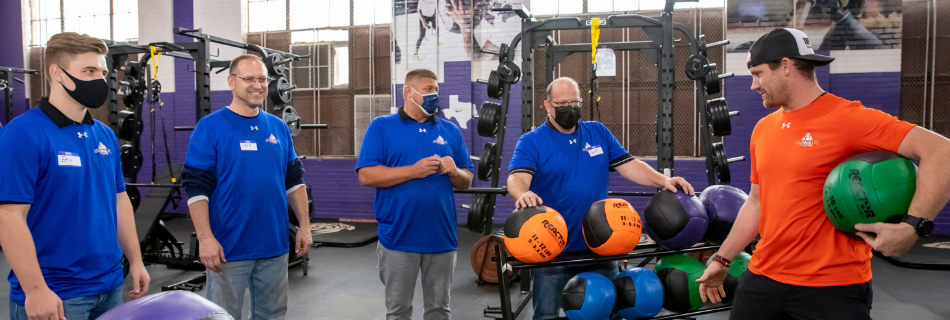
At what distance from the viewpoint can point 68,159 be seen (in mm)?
1625

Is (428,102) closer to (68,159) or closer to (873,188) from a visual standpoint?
(68,159)

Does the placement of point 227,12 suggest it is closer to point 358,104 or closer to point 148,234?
point 358,104

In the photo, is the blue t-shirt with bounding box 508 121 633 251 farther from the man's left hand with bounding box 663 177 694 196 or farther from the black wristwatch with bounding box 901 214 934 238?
the black wristwatch with bounding box 901 214 934 238

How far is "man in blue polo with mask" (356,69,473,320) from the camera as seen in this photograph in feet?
8.09

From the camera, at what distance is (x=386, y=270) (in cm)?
249

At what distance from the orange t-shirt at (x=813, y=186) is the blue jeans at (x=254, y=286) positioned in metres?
1.95

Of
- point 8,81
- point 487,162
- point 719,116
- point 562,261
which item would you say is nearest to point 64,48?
point 562,261

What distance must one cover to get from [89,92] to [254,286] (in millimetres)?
1051

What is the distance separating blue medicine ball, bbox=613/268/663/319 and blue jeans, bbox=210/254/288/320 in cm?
149

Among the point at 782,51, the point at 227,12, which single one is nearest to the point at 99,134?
the point at 782,51

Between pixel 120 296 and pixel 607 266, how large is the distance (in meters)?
1.92

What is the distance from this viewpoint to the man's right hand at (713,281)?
2002mm

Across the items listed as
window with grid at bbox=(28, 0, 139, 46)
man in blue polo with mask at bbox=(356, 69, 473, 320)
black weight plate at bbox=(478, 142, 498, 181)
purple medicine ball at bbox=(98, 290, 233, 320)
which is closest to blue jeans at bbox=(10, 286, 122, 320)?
purple medicine ball at bbox=(98, 290, 233, 320)

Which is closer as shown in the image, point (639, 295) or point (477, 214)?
point (639, 295)
